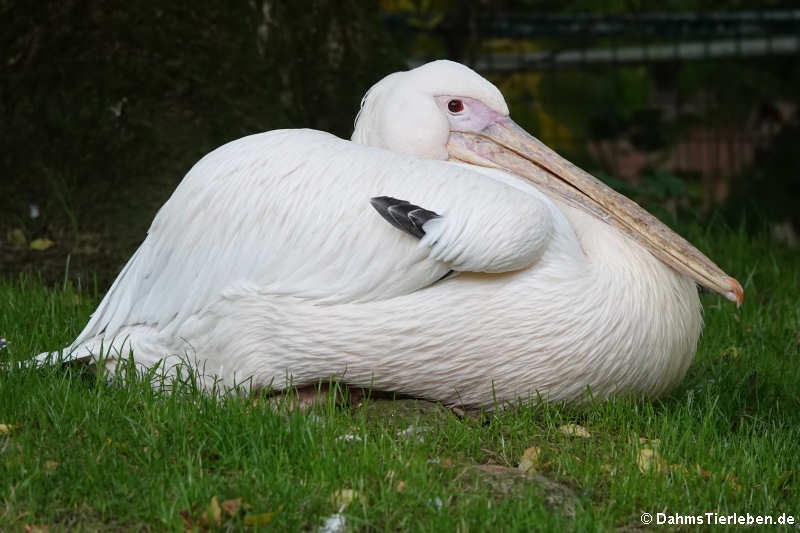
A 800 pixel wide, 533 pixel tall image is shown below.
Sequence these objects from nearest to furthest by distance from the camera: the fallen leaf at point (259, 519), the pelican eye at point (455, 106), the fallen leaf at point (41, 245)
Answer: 1. the fallen leaf at point (259, 519)
2. the pelican eye at point (455, 106)
3. the fallen leaf at point (41, 245)

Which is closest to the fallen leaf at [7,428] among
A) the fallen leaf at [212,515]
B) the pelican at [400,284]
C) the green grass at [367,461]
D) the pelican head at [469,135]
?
the green grass at [367,461]

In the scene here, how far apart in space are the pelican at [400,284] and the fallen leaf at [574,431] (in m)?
0.13

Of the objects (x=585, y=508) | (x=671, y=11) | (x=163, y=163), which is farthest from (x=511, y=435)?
(x=671, y=11)

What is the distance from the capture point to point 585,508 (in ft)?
10.3

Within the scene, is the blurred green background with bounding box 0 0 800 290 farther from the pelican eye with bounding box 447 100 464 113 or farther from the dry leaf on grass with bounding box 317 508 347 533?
the dry leaf on grass with bounding box 317 508 347 533

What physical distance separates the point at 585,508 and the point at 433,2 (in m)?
5.93

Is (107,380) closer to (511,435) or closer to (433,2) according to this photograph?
(511,435)

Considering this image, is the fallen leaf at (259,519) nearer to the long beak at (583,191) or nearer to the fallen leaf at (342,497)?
the fallen leaf at (342,497)

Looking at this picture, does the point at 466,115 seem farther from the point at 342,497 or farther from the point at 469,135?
the point at 342,497

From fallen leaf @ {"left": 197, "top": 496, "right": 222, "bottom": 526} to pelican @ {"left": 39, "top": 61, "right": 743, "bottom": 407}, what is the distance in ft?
2.80

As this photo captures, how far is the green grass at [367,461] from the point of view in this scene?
9.91ft

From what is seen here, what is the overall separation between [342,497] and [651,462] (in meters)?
0.93

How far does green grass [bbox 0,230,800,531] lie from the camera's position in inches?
119

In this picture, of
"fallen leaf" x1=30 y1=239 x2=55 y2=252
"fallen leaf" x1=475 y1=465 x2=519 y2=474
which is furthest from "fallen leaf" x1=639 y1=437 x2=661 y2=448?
"fallen leaf" x1=30 y1=239 x2=55 y2=252
